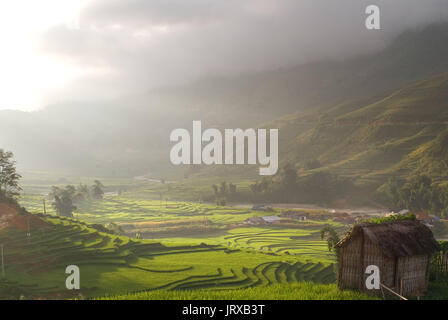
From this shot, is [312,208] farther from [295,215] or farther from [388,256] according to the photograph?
[388,256]

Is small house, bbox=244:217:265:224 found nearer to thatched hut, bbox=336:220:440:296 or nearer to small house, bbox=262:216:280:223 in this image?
small house, bbox=262:216:280:223

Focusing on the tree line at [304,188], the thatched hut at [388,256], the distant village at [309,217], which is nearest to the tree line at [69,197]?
the distant village at [309,217]

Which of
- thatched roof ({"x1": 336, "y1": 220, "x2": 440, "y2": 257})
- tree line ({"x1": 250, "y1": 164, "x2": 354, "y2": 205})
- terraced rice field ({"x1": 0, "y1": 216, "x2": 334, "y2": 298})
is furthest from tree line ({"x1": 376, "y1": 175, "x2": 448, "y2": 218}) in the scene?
thatched roof ({"x1": 336, "y1": 220, "x2": 440, "y2": 257})

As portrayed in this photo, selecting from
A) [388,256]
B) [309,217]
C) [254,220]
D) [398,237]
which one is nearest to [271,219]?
[254,220]

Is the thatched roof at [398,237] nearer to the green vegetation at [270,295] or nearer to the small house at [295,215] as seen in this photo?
the green vegetation at [270,295]
